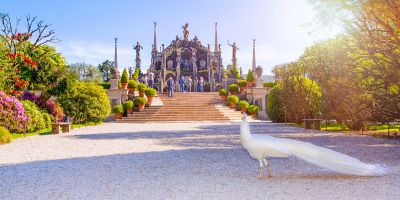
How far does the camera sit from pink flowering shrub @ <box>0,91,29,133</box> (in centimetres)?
1875

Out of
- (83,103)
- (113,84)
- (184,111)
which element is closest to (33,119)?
(83,103)

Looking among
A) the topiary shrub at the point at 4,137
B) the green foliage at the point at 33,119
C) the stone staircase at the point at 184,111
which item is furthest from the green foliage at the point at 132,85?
the topiary shrub at the point at 4,137

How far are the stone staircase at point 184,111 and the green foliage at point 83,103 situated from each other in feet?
12.9

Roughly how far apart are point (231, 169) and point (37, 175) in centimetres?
383

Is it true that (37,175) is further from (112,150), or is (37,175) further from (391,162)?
(391,162)

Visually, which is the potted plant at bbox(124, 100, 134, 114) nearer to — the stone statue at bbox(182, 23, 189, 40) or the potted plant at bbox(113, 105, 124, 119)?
the potted plant at bbox(113, 105, 124, 119)

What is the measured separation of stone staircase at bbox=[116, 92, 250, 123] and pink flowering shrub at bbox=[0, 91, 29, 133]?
13.5m

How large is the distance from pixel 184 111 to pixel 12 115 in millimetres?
17278

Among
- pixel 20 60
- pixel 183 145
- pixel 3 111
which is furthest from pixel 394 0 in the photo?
pixel 20 60

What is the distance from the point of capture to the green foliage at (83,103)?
2850 cm

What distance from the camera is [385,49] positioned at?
42.8 ft

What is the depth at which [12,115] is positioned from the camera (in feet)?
62.6

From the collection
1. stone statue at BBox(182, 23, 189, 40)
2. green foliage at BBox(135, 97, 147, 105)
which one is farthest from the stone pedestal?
stone statue at BBox(182, 23, 189, 40)

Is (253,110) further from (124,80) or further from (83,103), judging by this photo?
(83,103)
